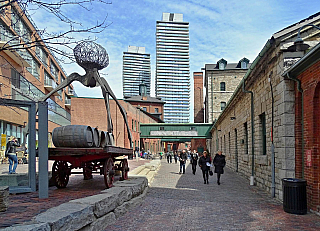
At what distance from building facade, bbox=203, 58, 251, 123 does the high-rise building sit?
13525cm

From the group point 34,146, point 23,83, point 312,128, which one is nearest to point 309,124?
point 312,128

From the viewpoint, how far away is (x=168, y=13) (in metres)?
174

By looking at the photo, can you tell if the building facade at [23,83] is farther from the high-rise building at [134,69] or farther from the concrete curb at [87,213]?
the high-rise building at [134,69]

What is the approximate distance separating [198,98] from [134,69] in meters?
118

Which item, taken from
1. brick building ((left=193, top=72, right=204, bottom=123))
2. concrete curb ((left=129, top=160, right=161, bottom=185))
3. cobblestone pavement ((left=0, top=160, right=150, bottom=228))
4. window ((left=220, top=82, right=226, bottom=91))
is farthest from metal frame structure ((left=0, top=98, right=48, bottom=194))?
brick building ((left=193, top=72, right=204, bottom=123))

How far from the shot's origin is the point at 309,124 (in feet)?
25.5

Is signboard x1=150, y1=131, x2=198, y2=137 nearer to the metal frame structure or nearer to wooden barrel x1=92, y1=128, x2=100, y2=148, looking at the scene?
wooden barrel x1=92, y1=128, x2=100, y2=148

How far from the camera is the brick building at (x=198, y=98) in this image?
8150 cm

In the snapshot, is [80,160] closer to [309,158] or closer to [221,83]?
[309,158]

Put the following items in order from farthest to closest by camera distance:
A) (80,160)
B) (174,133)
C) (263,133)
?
1. (174,133)
2. (263,133)
3. (80,160)

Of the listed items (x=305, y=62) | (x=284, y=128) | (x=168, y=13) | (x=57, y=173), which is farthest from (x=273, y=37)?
(x=168, y=13)

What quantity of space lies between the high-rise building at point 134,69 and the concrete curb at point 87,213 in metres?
185

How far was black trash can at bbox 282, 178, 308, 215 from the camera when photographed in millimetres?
7383

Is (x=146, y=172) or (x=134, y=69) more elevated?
(x=134, y=69)
